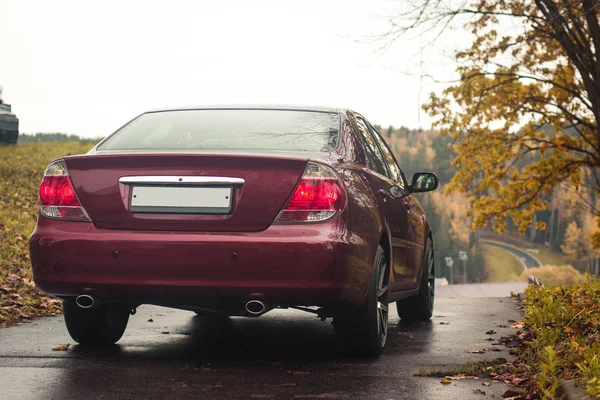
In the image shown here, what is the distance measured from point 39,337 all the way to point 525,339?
356cm

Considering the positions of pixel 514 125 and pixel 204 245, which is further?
pixel 514 125

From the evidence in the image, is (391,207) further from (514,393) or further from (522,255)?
(522,255)

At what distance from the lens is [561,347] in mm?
5328

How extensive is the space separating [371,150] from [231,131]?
3.90ft

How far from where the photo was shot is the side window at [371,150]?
6.30m

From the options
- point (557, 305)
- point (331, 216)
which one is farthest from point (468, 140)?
point (331, 216)

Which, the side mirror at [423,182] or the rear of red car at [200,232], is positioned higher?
the side mirror at [423,182]

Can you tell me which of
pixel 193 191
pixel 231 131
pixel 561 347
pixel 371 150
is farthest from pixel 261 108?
pixel 561 347

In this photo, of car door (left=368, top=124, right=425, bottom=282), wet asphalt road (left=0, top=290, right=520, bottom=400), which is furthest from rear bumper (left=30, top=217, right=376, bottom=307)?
car door (left=368, top=124, right=425, bottom=282)

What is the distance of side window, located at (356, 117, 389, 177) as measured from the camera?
20.7ft

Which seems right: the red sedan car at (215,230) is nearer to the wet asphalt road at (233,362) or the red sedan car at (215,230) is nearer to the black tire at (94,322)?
the wet asphalt road at (233,362)

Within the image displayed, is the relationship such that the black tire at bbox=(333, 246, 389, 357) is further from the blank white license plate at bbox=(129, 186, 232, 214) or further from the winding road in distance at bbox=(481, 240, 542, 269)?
the winding road in distance at bbox=(481, 240, 542, 269)

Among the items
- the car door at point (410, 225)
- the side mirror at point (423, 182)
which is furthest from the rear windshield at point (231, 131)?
the side mirror at point (423, 182)

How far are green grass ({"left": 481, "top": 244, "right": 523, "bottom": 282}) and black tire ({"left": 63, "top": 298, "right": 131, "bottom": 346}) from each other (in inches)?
5153
